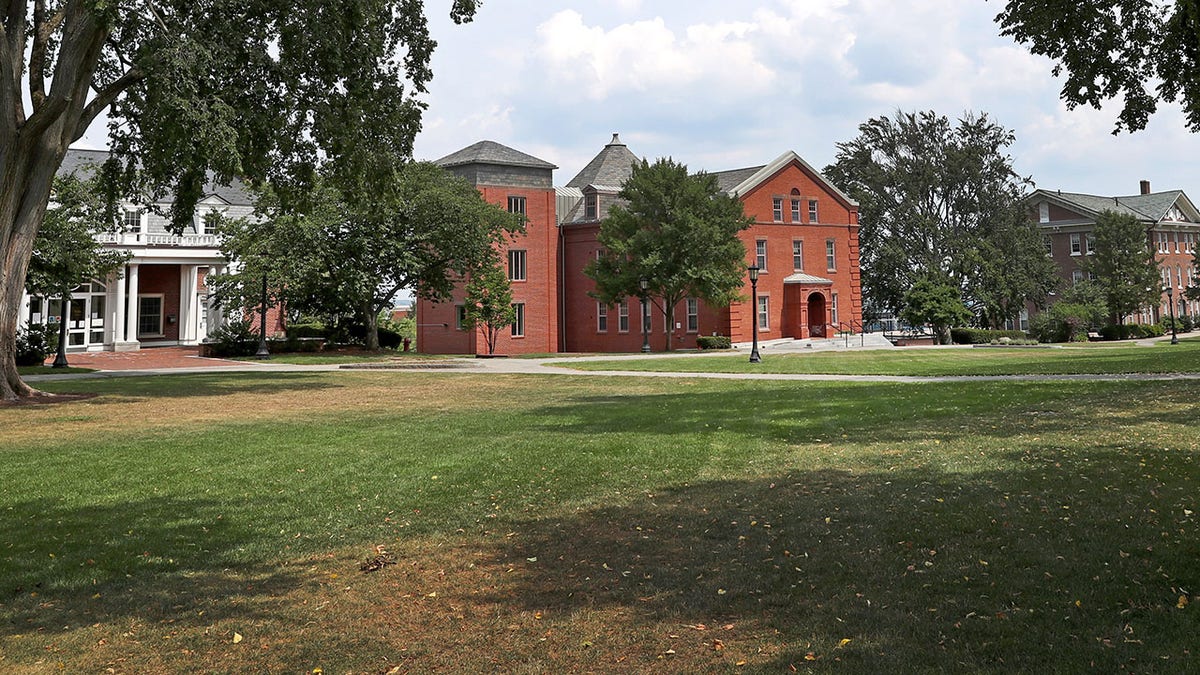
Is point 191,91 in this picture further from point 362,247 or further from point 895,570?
point 362,247

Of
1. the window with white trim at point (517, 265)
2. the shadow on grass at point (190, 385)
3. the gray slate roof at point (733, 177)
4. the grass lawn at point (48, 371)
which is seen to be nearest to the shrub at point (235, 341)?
the grass lawn at point (48, 371)

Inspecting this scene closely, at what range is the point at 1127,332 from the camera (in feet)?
196

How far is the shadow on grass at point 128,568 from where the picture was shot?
195 inches

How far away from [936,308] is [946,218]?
13062 millimetres

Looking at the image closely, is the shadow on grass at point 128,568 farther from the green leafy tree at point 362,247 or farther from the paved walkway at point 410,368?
the green leafy tree at point 362,247

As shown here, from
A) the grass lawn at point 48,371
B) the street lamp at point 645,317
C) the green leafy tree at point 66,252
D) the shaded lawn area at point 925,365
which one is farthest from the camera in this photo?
the street lamp at point 645,317

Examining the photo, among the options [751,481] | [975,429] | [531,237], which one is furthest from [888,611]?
[531,237]

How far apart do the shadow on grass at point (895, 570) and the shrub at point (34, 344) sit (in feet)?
105

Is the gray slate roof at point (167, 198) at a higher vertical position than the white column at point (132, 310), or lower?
higher

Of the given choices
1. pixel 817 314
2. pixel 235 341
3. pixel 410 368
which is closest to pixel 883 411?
pixel 410 368

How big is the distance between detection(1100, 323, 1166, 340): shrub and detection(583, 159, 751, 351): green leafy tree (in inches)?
1198

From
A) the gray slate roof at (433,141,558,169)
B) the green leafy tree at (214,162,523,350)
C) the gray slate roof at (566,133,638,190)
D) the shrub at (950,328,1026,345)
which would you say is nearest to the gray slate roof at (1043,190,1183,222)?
the shrub at (950,328,1026,345)

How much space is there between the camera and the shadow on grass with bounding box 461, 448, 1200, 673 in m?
4.08

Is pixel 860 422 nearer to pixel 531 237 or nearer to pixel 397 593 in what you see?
pixel 397 593
